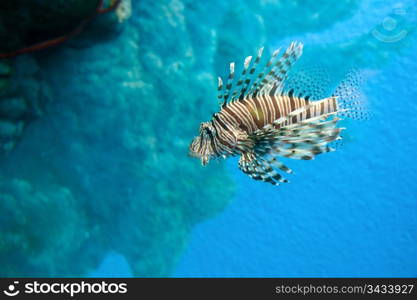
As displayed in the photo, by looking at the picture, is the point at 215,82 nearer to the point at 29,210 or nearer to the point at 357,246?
the point at 29,210

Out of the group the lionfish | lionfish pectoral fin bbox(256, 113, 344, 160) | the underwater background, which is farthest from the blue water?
lionfish pectoral fin bbox(256, 113, 344, 160)

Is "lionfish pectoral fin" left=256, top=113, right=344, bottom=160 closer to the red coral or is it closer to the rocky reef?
the red coral

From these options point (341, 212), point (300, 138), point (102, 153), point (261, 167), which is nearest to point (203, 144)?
point (261, 167)

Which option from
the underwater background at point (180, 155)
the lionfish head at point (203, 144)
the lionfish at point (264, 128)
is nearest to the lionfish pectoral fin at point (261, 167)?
the lionfish at point (264, 128)

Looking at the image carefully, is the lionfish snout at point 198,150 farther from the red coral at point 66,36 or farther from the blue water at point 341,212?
the blue water at point 341,212

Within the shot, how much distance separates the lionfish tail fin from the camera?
8.91 ft

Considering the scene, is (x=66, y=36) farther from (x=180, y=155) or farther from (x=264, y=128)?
(x=264, y=128)

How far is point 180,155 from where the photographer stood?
22.9 ft

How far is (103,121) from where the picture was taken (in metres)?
6.15

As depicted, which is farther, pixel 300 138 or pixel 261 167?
pixel 261 167

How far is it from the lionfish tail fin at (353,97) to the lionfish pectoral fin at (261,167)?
766mm

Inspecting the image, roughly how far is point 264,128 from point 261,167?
1.02 feet

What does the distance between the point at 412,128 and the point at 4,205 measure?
26.2 feet

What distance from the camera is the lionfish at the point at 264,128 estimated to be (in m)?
2.27
